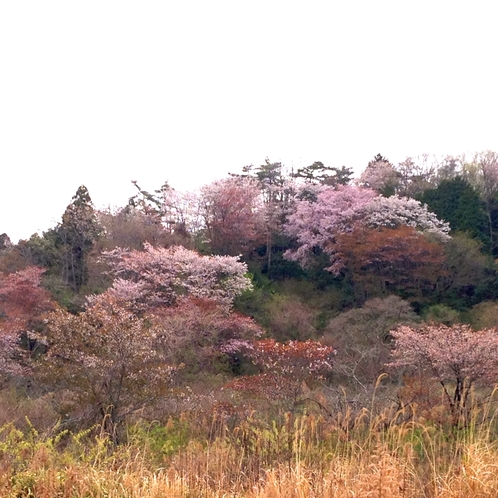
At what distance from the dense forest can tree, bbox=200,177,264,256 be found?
0.09 meters

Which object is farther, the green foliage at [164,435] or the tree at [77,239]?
the tree at [77,239]

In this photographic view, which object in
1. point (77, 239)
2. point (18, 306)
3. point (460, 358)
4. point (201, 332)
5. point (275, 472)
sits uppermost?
point (77, 239)

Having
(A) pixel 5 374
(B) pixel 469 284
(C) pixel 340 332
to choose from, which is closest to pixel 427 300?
(B) pixel 469 284

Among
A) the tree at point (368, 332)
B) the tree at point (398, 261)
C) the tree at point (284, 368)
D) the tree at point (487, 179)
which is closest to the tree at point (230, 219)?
the tree at point (398, 261)

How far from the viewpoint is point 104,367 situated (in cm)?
735

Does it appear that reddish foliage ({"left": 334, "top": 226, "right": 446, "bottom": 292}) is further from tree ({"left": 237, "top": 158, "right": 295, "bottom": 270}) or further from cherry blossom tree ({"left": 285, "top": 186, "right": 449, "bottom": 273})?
tree ({"left": 237, "top": 158, "right": 295, "bottom": 270})

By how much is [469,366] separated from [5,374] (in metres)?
11.3

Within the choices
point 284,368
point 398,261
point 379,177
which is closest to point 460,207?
point 398,261

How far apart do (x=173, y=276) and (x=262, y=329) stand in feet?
11.6

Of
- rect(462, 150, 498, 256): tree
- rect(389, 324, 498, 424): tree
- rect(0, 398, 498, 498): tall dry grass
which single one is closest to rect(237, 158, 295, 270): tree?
rect(462, 150, 498, 256): tree

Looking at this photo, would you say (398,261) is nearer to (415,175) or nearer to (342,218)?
(342,218)

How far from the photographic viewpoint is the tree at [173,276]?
18.2m

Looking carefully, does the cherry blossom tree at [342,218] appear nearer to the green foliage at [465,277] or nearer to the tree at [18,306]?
the green foliage at [465,277]

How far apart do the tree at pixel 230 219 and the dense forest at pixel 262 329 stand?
0.09 m
